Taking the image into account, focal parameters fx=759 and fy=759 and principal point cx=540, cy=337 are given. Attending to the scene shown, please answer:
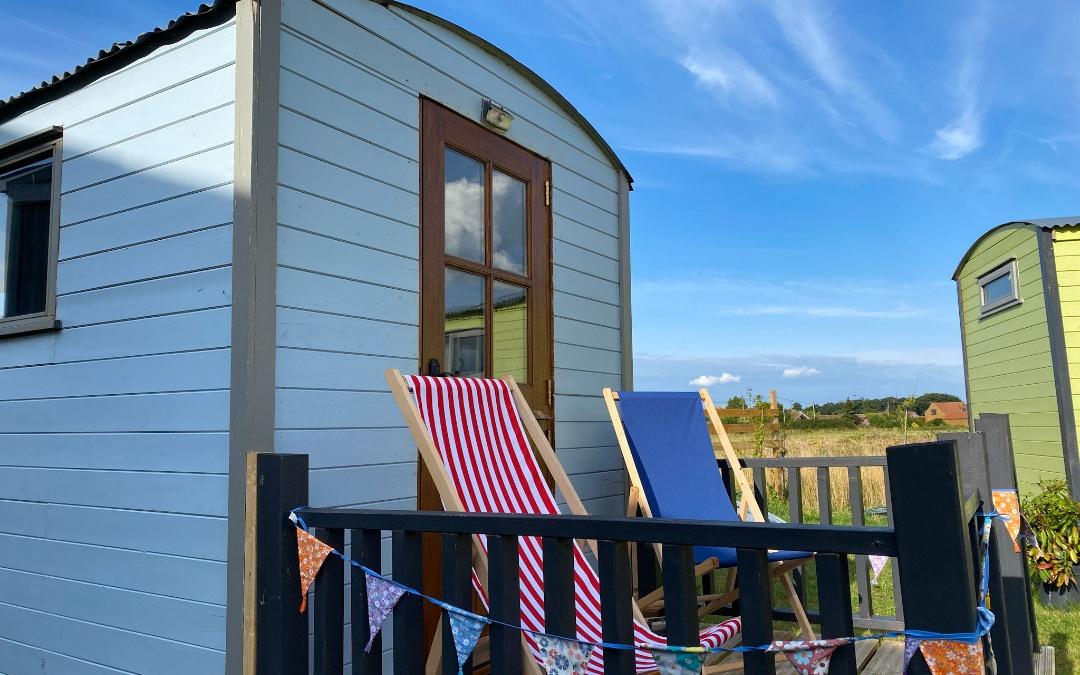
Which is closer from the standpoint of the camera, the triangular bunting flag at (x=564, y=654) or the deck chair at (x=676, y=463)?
the triangular bunting flag at (x=564, y=654)

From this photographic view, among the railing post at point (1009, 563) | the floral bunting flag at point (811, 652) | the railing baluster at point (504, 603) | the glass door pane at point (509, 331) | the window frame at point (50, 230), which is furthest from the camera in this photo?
the glass door pane at point (509, 331)

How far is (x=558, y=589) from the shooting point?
4.95 ft

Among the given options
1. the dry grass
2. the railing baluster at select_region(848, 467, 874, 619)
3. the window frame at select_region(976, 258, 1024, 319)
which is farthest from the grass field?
the window frame at select_region(976, 258, 1024, 319)

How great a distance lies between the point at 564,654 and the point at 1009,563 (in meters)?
2.02

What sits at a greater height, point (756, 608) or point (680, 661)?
point (756, 608)

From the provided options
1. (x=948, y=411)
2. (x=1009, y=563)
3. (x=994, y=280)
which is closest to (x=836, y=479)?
(x=994, y=280)

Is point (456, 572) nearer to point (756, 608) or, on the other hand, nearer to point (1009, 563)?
point (756, 608)

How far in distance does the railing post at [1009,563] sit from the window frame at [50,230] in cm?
337

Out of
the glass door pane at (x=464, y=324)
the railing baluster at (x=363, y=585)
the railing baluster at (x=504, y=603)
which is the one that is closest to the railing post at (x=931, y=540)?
the railing baluster at (x=504, y=603)

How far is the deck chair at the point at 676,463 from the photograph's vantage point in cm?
342

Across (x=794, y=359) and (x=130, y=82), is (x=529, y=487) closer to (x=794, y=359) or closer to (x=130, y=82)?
(x=130, y=82)

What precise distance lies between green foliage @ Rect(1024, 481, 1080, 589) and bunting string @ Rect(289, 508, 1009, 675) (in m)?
3.96

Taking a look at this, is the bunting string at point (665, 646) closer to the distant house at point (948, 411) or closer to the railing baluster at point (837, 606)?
the railing baluster at point (837, 606)

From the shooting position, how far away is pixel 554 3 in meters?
4.64
